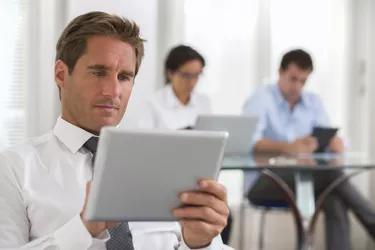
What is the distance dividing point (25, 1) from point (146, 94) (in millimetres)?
996

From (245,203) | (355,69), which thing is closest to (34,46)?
(245,203)

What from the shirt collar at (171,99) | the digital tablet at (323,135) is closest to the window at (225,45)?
the shirt collar at (171,99)

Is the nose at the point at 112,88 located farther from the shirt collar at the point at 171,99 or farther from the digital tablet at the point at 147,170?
the shirt collar at the point at 171,99

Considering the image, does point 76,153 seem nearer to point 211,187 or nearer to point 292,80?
point 211,187

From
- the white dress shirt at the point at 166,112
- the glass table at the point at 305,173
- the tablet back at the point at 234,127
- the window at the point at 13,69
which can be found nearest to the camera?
the glass table at the point at 305,173

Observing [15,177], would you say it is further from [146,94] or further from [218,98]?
[218,98]

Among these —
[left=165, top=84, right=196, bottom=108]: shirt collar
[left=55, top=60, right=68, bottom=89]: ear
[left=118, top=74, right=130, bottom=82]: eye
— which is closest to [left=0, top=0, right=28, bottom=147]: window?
[left=165, top=84, right=196, bottom=108]: shirt collar

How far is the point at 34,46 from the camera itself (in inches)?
177

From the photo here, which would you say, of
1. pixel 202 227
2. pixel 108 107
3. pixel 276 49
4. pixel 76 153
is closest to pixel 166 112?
pixel 276 49

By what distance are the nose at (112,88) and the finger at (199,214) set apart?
0.37m

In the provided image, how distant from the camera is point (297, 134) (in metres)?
4.93

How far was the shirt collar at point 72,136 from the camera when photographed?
174cm

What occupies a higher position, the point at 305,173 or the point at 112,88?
the point at 112,88

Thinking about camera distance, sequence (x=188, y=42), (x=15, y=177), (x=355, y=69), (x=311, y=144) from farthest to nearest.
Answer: (x=355, y=69)
(x=188, y=42)
(x=311, y=144)
(x=15, y=177)
